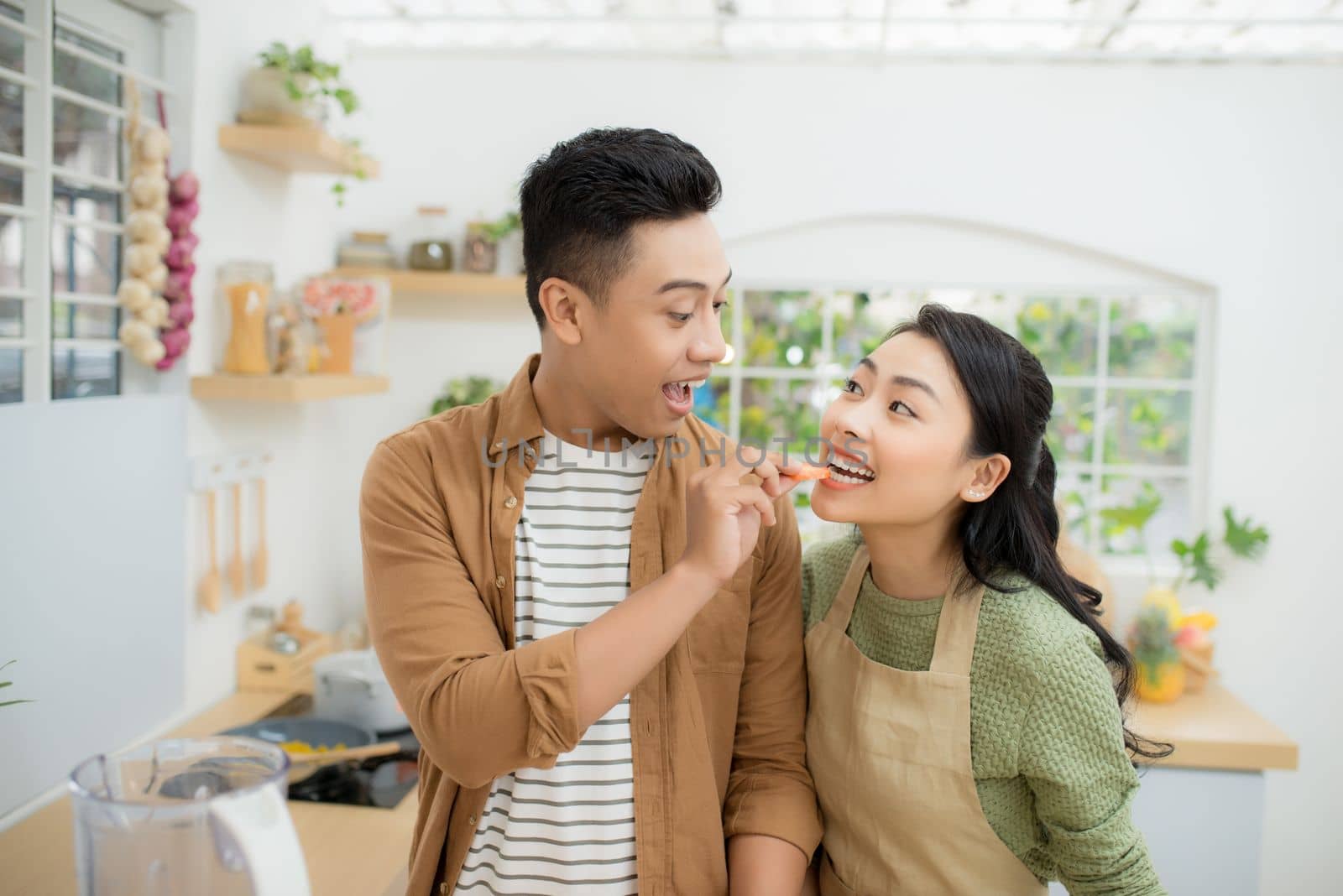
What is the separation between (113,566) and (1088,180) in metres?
2.97

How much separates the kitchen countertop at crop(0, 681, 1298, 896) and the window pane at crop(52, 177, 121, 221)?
3.71 ft

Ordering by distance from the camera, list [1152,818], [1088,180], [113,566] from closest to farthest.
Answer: [113,566] < [1152,818] < [1088,180]

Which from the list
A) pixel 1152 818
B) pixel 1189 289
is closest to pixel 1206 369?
pixel 1189 289

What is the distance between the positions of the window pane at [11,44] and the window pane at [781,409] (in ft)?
8.07

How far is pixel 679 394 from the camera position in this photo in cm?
129

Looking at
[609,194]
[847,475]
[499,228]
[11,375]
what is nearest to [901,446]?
[847,475]

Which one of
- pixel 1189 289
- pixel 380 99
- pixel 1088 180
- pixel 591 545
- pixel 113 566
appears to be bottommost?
pixel 113 566

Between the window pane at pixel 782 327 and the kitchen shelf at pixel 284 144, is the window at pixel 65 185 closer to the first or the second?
the kitchen shelf at pixel 284 144

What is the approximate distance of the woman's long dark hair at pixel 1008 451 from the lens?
138 centimetres

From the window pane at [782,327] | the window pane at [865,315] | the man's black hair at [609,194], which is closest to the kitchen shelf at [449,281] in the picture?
the window pane at [782,327]

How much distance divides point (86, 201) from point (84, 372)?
1.15 ft

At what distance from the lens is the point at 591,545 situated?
1.35 m

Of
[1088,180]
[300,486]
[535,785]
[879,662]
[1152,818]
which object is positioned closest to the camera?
[535,785]

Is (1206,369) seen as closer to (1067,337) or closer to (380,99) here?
(1067,337)
